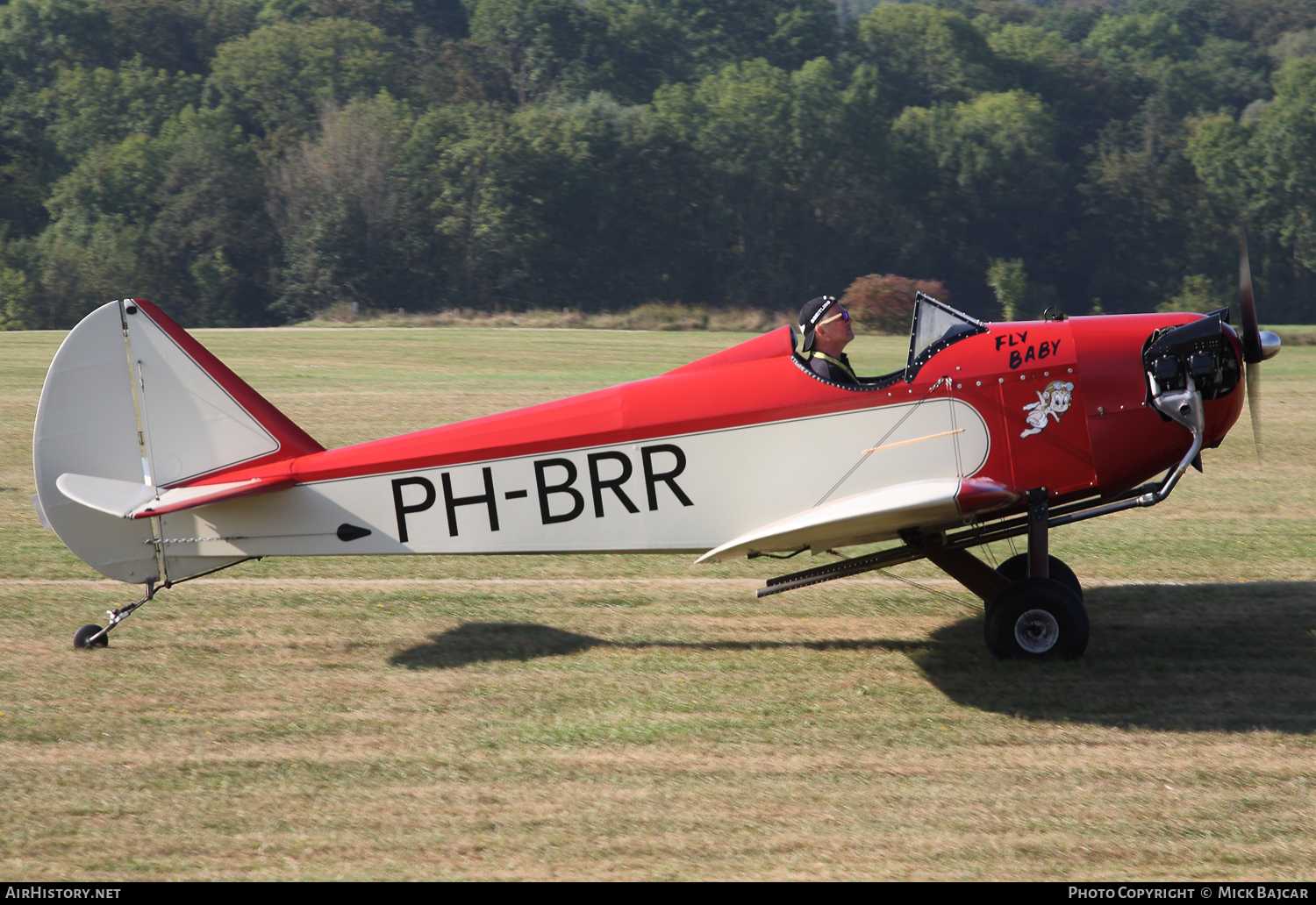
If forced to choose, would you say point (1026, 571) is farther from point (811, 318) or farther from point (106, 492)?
point (106, 492)

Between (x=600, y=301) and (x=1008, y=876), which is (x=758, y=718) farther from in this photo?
(x=600, y=301)

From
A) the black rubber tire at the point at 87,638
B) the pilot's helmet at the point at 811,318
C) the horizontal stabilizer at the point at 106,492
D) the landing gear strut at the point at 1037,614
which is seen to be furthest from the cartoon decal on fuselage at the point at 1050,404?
the black rubber tire at the point at 87,638

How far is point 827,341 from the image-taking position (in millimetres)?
7207

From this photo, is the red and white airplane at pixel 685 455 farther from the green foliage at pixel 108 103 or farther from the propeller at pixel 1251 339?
the green foliage at pixel 108 103

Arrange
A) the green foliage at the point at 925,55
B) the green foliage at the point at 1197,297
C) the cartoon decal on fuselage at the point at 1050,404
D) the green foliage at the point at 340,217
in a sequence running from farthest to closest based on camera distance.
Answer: the green foliage at the point at 925,55 → the green foliage at the point at 340,217 → the green foliage at the point at 1197,297 → the cartoon decal on fuselage at the point at 1050,404

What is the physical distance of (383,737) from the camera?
20.5 feet

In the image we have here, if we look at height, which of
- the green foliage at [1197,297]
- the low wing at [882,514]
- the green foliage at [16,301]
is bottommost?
the green foliage at [1197,297]

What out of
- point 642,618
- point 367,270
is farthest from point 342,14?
point 642,618

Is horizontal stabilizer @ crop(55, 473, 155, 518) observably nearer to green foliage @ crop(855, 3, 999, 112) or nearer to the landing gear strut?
the landing gear strut

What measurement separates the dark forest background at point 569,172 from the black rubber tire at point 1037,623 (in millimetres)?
56668

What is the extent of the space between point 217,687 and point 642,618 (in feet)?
9.32

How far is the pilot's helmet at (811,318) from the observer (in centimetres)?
725

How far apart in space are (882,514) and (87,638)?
5043 millimetres

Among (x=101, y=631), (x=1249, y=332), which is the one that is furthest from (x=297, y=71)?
(x=1249, y=332)
